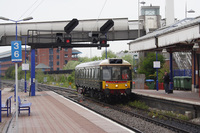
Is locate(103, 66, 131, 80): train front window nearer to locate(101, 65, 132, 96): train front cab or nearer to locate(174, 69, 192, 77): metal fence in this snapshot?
locate(101, 65, 132, 96): train front cab

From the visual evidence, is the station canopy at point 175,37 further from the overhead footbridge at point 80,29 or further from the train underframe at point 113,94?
the overhead footbridge at point 80,29

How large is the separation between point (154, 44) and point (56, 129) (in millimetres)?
10921

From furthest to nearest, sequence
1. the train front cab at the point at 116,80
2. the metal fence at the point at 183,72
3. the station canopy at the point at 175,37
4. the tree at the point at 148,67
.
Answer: the tree at the point at 148,67
the metal fence at the point at 183,72
the train front cab at the point at 116,80
the station canopy at the point at 175,37

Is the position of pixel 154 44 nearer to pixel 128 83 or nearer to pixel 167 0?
pixel 128 83

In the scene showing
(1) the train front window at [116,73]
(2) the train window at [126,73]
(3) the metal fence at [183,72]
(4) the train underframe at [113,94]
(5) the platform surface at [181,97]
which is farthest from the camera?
(3) the metal fence at [183,72]

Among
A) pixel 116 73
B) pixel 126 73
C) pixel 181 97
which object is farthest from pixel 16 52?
pixel 126 73

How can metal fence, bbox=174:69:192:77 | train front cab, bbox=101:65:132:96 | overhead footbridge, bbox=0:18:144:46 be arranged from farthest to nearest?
overhead footbridge, bbox=0:18:144:46 → metal fence, bbox=174:69:192:77 → train front cab, bbox=101:65:132:96

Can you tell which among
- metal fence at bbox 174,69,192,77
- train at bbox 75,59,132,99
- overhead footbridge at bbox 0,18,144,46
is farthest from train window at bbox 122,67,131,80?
metal fence at bbox 174,69,192,77

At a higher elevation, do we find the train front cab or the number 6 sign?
the number 6 sign

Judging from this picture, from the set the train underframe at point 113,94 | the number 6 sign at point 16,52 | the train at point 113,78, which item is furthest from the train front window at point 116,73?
the number 6 sign at point 16,52

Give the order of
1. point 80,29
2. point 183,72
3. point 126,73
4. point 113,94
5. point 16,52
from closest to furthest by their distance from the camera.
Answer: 1. point 16,52
2. point 113,94
3. point 126,73
4. point 183,72
5. point 80,29

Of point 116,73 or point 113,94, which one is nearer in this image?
point 113,94

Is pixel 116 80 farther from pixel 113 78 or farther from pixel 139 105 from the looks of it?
pixel 139 105

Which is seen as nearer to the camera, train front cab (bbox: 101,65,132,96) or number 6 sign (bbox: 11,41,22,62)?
number 6 sign (bbox: 11,41,22,62)
